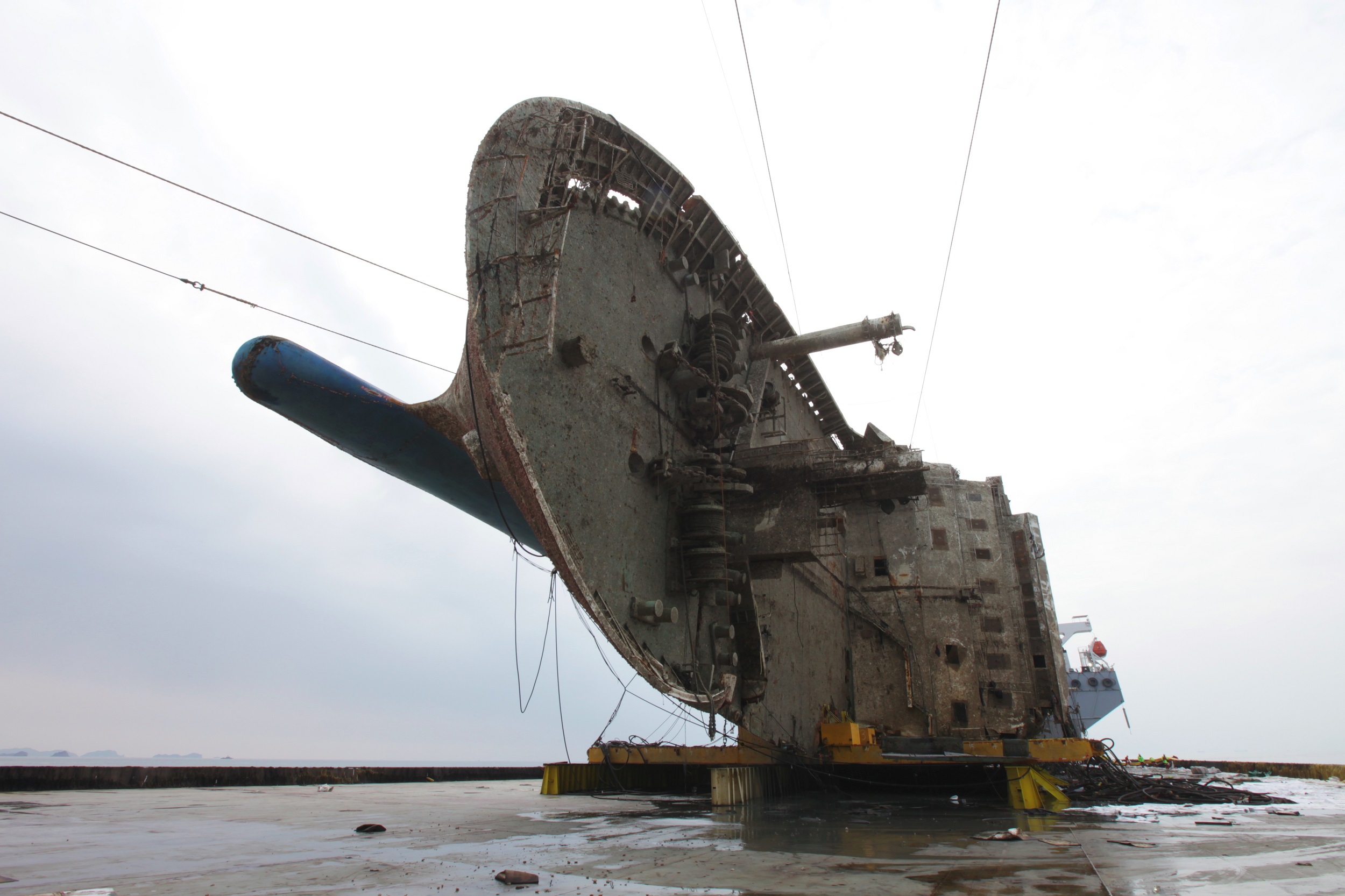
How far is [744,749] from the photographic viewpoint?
12969 mm

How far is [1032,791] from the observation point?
12.5 meters

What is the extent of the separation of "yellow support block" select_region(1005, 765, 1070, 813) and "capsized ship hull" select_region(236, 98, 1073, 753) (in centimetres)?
433

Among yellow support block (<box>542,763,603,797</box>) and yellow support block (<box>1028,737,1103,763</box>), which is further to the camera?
yellow support block (<box>542,763,603,797</box>)

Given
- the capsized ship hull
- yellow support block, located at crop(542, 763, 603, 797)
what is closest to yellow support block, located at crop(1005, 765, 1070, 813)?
the capsized ship hull

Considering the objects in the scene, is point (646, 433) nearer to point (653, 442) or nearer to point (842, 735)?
point (653, 442)

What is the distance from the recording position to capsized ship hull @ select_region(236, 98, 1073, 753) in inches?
361

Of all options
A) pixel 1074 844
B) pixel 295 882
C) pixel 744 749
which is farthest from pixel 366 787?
pixel 1074 844

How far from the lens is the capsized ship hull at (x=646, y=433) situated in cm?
917

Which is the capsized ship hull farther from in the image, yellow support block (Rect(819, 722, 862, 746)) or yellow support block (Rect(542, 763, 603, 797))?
yellow support block (Rect(542, 763, 603, 797))

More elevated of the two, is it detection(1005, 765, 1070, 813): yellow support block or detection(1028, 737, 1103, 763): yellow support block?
detection(1028, 737, 1103, 763): yellow support block

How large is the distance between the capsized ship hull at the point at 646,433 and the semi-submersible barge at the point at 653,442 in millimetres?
39

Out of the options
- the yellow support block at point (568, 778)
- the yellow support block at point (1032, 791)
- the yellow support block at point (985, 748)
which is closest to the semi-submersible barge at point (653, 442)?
the yellow support block at point (985, 748)

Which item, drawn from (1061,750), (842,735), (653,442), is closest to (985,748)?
(1061,750)

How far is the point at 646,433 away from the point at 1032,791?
9604mm
